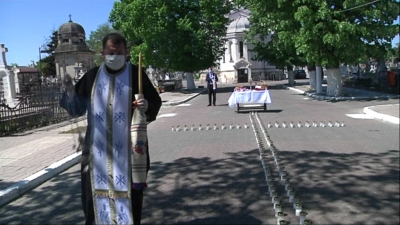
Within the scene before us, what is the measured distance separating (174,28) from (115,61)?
33830 mm

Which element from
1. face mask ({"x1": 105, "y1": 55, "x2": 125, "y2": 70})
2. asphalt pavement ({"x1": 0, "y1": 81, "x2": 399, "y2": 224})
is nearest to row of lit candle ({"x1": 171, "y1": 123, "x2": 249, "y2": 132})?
asphalt pavement ({"x1": 0, "y1": 81, "x2": 399, "y2": 224})

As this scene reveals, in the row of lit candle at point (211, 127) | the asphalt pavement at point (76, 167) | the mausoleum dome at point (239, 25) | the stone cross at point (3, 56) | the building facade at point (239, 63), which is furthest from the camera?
the mausoleum dome at point (239, 25)

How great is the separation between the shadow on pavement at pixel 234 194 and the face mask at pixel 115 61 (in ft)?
6.63

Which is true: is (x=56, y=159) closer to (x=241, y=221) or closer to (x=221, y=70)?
(x=241, y=221)

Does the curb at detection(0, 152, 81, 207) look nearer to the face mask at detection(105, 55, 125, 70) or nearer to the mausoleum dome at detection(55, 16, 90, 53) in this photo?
the face mask at detection(105, 55, 125, 70)

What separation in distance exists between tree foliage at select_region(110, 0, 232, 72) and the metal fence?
1763 cm

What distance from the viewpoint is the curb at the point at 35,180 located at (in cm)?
612

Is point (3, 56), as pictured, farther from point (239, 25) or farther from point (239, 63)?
point (239, 25)

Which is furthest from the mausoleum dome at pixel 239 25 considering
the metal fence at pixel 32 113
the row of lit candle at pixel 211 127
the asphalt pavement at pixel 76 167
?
the asphalt pavement at pixel 76 167

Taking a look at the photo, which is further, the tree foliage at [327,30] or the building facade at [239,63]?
the building facade at [239,63]

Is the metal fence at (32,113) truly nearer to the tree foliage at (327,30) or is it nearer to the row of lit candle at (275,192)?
the row of lit candle at (275,192)

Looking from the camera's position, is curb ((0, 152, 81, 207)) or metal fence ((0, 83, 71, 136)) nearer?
curb ((0, 152, 81, 207))

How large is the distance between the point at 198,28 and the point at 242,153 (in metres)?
30.2

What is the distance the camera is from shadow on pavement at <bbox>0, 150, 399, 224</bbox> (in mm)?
4641
